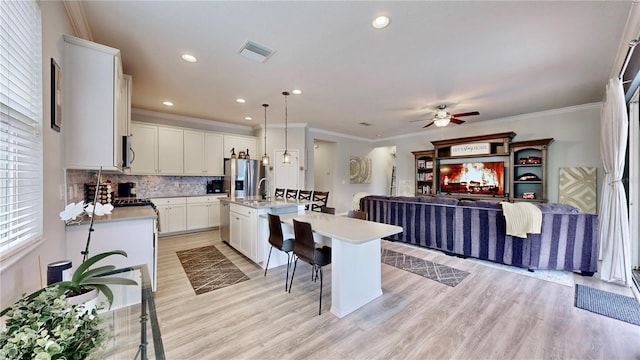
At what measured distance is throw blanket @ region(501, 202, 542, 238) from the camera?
10.2ft

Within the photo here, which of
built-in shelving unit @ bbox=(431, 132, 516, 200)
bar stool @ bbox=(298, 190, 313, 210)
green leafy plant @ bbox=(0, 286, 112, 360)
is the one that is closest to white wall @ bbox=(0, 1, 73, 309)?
green leafy plant @ bbox=(0, 286, 112, 360)

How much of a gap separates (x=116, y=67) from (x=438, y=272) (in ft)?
14.1

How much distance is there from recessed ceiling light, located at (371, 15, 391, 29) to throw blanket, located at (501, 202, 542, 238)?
2923mm

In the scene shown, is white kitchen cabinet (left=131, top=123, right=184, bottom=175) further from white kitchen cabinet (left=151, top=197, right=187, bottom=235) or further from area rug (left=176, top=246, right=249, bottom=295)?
area rug (left=176, top=246, right=249, bottom=295)

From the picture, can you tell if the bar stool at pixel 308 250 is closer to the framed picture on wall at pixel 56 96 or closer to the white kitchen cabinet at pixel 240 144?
the framed picture on wall at pixel 56 96

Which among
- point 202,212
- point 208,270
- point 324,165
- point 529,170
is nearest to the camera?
point 208,270

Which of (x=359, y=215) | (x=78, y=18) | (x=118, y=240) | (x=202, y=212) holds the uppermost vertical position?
(x=78, y=18)

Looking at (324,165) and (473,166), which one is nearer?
(473,166)

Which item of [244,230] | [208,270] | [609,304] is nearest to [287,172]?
[244,230]

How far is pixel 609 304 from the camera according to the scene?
240cm

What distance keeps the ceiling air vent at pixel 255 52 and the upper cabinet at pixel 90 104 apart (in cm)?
118

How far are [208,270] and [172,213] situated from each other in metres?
2.57

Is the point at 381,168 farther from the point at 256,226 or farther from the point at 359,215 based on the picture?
the point at 256,226

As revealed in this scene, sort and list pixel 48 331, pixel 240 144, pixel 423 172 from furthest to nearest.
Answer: pixel 423 172 < pixel 240 144 < pixel 48 331
